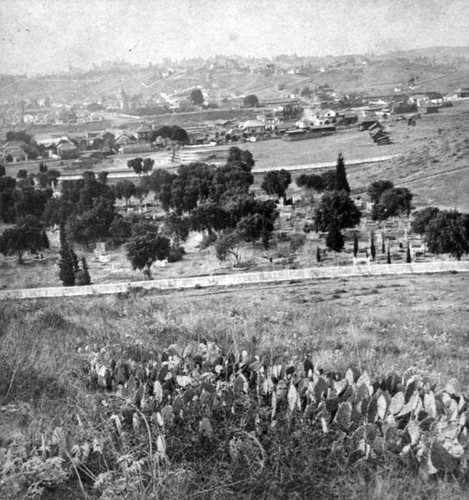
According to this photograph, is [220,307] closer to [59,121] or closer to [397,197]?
[397,197]

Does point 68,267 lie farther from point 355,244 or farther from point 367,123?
point 367,123

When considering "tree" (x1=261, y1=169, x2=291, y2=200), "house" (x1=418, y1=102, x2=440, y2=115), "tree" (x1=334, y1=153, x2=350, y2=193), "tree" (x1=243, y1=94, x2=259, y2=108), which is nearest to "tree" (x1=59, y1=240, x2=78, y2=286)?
"tree" (x1=261, y1=169, x2=291, y2=200)

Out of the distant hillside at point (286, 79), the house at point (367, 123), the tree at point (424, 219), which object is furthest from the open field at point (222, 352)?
the house at point (367, 123)

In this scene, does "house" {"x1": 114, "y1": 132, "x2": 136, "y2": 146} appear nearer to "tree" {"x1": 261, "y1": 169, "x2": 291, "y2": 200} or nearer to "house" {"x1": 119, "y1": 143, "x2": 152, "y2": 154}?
"house" {"x1": 119, "y1": 143, "x2": 152, "y2": 154}

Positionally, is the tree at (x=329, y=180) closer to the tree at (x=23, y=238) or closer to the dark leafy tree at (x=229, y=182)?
the dark leafy tree at (x=229, y=182)

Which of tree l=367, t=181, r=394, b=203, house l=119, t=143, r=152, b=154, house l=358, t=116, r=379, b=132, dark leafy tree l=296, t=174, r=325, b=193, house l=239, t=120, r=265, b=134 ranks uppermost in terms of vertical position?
house l=239, t=120, r=265, b=134

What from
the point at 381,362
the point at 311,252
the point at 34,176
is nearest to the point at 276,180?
the point at 311,252
